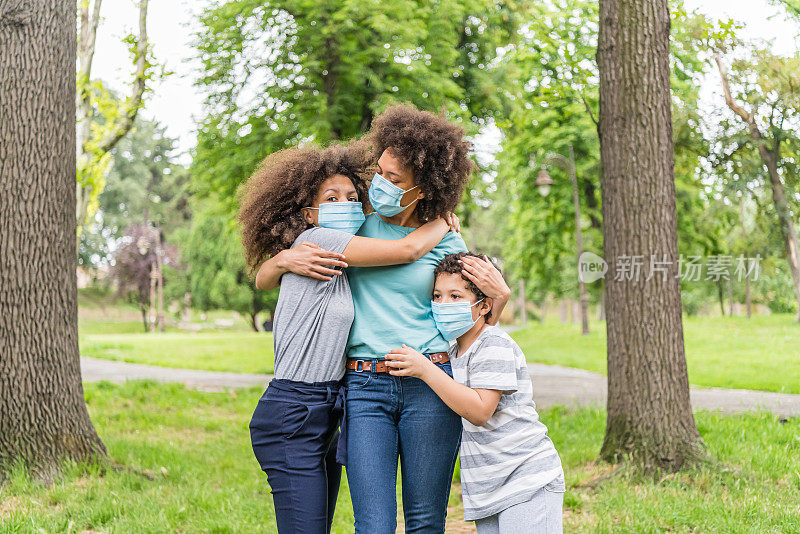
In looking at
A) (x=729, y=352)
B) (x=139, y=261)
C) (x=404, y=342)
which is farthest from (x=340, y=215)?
(x=139, y=261)

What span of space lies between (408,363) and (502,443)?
0.47 metres

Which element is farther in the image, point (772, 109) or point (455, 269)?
point (772, 109)

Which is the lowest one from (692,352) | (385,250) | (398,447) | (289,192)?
(692,352)

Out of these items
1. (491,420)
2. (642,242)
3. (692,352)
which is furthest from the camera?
(692,352)

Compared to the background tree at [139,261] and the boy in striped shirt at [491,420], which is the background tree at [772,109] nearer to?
the boy in striped shirt at [491,420]

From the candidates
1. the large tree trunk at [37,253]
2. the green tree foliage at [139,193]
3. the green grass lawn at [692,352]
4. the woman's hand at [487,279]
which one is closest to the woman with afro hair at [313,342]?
the woman's hand at [487,279]

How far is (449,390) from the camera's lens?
266 cm

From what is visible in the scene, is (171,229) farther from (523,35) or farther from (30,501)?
(30,501)

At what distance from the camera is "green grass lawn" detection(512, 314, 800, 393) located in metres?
11.7

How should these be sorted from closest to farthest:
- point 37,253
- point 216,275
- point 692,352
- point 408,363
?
point 408,363, point 37,253, point 692,352, point 216,275

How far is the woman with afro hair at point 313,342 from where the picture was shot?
278 cm

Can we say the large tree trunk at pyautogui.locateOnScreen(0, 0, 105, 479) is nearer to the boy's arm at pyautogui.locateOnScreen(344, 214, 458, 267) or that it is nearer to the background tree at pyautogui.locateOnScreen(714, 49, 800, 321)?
the boy's arm at pyautogui.locateOnScreen(344, 214, 458, 267)

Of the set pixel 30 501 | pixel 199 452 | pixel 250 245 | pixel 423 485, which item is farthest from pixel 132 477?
pixel 423 485

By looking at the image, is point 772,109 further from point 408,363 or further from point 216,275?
point 216,275
